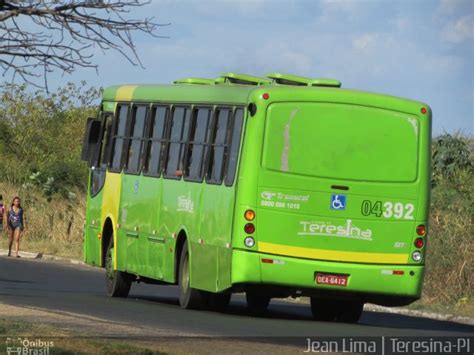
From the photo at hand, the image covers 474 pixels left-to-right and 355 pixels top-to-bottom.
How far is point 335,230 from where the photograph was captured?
20000 mm

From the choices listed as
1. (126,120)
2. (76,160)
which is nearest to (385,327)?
(126,120)

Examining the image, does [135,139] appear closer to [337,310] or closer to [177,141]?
[177,141]

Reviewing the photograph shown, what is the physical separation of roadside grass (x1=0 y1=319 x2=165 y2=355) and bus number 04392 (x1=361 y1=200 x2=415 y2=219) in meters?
5.57

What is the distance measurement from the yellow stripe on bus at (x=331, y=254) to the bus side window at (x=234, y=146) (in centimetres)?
108

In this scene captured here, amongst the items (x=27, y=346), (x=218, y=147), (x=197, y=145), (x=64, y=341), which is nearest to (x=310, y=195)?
(x=218, y=147)

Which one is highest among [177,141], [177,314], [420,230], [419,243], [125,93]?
[125,93]

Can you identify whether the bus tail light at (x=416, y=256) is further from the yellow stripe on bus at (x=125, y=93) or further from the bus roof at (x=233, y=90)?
the yellow stripe on bus at (x=125, y=93)

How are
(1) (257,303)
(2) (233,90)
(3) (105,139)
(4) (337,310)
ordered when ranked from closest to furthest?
1. (2) (233,90)
2. (4) (337,310)
3. (1) (257,303)
4. (3) (105,139)

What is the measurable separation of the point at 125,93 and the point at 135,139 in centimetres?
107

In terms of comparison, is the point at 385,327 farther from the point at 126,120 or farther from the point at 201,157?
the point at 126,120

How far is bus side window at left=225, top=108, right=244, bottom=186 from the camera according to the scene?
20253 mm

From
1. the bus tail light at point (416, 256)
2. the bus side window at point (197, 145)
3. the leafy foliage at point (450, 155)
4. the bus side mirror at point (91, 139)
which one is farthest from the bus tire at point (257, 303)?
the leafy foliage at point (450, 155)

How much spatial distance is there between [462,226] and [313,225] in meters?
8.06

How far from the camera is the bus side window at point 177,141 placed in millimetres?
22141
